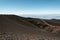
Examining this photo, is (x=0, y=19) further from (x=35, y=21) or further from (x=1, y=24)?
(x=35, y=21)

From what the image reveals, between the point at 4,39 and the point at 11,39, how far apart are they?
0.55 meters

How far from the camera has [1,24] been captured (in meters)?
19.6

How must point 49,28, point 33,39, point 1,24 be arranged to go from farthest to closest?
point 49,28, point 1,24, point 33,39

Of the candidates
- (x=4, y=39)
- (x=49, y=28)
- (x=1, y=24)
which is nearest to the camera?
(x=4, y=39)

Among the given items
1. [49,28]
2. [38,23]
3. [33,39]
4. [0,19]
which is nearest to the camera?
[33,39]

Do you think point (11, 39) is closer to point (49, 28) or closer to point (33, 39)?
point (33, 39)

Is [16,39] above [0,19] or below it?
below

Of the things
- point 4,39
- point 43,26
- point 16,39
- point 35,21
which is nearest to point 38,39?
point 16,39

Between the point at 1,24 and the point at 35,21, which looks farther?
the point at 35,21

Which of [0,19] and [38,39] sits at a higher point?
[0,19]

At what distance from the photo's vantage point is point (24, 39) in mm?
13219

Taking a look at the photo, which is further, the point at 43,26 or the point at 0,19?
the point at 43,26

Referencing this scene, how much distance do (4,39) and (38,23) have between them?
13.7 m

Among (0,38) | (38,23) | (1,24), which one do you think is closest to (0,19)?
(1,24)
